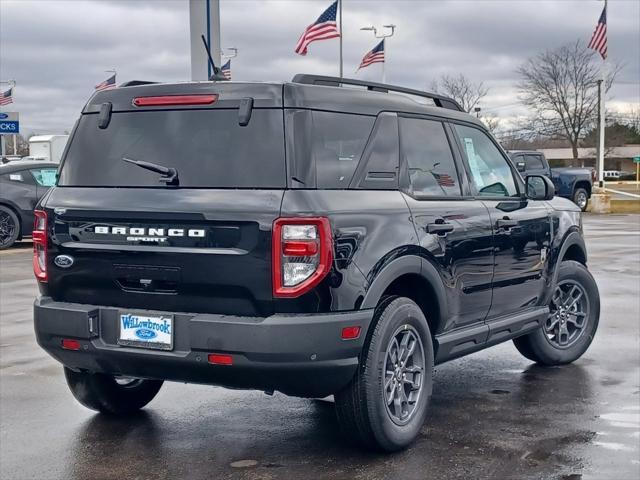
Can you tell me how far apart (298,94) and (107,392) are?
90.2 inches

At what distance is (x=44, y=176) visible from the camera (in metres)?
16.4

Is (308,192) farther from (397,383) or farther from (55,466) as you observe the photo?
(55,466)

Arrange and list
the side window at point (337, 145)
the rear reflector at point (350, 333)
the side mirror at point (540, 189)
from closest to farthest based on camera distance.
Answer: the rear reflector at point (350, 333), the side window at point (337, 145), the side mirror at point (540, 189)

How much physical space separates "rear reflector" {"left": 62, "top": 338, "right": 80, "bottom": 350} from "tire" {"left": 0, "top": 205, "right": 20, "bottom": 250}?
1227 centimetres

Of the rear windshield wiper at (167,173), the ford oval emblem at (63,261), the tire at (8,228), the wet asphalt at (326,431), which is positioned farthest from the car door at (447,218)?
the tire at (8,228)

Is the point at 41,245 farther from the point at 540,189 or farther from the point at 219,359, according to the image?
the point at 540,189

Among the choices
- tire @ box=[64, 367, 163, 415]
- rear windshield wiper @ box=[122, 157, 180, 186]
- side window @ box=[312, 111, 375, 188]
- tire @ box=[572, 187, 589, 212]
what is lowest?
tire @ box=[64, 367, 163, 415]

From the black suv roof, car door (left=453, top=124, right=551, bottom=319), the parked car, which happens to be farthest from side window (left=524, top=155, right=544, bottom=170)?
the black suv roof

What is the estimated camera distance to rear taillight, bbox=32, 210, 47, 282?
4824mm

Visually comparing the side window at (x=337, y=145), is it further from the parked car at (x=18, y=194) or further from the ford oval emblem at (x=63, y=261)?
the parked car at (x=18, y=194)

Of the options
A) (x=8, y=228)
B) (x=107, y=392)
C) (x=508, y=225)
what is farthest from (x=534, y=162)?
(x=107, y=392)

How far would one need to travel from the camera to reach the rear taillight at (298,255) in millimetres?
4180

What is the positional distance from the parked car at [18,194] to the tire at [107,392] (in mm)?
11137

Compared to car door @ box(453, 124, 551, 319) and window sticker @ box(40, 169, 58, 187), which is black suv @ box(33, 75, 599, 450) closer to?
car door @ box(453, 124, 551, 319)
